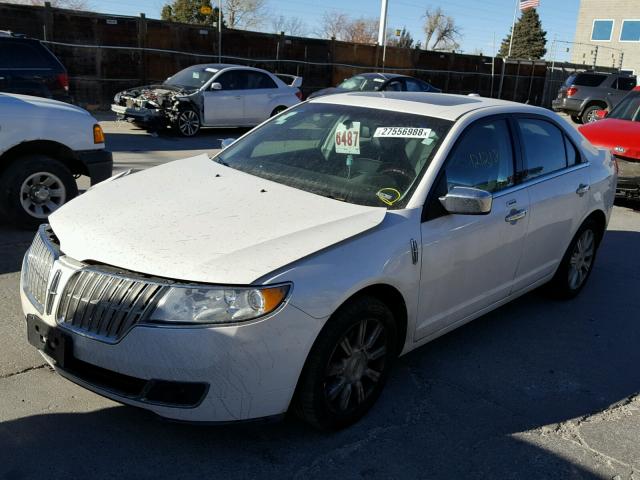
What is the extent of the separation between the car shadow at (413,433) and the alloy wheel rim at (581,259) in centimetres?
93

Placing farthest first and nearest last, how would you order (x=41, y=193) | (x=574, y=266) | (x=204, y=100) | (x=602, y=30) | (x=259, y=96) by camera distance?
(x=602, y=30), (x=259, y=96), (x=204, y=100), (x=41, y=193), (x=574, y=266)

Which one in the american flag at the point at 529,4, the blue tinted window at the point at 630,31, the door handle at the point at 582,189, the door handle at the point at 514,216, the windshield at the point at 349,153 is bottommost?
the door handle at the point at 514,216

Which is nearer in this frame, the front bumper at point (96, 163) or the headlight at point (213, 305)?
the headlight at point (213, 305)

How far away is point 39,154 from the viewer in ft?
20.4

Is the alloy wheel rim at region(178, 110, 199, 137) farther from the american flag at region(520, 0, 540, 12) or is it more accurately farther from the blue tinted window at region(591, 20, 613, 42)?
the blue tinted window at region(591, 20, 613, 42)

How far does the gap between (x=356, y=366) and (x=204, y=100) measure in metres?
11.9

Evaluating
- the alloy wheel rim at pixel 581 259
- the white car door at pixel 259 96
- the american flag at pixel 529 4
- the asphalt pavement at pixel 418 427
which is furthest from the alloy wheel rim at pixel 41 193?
the american flag at pixel 529 4

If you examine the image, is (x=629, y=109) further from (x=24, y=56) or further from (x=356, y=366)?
(x=24, y=56)

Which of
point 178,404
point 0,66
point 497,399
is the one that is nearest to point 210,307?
point 178,404

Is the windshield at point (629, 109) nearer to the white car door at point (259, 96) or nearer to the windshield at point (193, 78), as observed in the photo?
the white car door at point (259, 96)

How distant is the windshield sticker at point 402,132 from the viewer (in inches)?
150

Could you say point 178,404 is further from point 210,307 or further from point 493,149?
point 493,149

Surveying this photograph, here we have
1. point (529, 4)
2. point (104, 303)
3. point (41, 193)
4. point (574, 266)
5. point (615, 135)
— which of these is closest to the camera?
point (104, 303)

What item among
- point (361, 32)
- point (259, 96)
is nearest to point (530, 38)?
point (361, 32)
